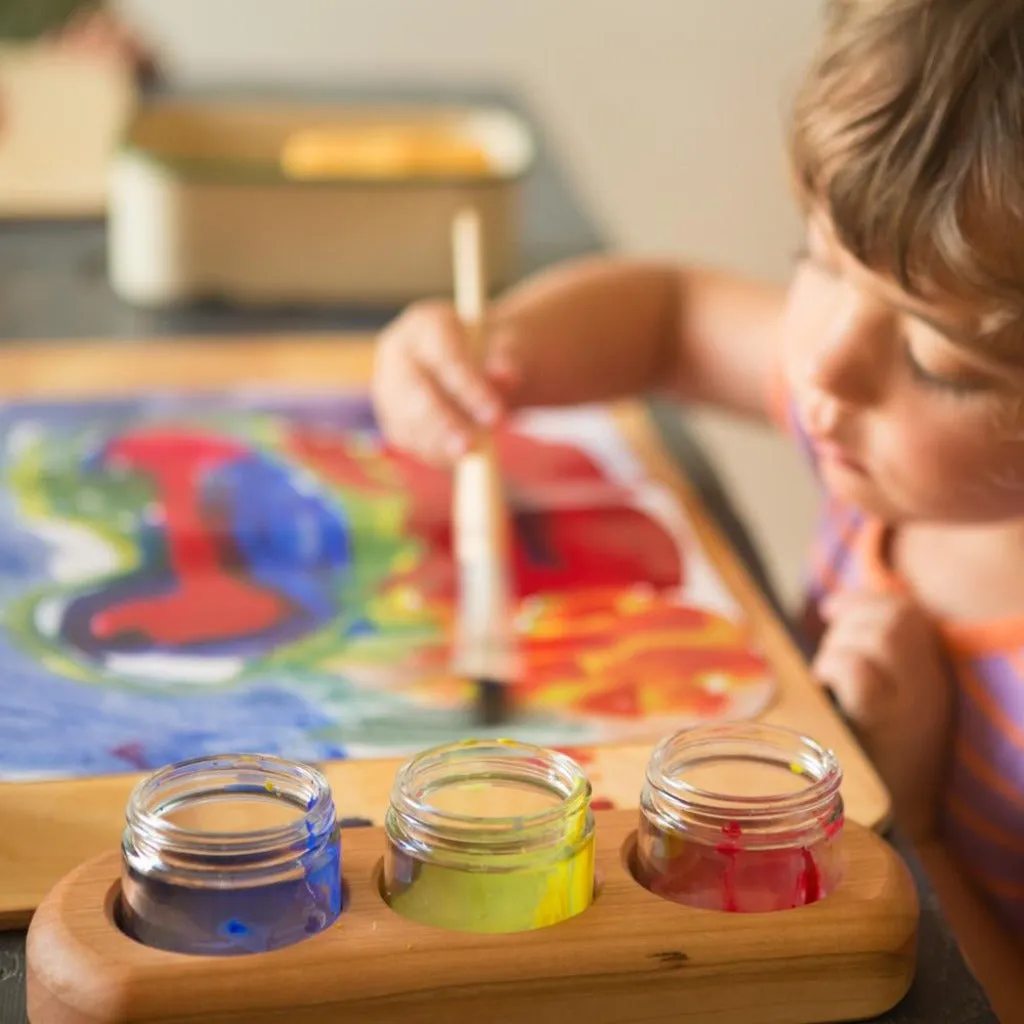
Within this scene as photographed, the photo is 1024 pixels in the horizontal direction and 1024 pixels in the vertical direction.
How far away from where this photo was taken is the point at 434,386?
0.85 metres

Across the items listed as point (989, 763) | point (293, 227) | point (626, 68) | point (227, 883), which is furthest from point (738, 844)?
point (626, 68)

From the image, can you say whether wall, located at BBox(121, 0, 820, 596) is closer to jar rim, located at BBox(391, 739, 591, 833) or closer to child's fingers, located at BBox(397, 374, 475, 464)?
child's fingers, located at BBox(397, 374, 475, 464)

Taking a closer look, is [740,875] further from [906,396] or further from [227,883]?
[906,396]

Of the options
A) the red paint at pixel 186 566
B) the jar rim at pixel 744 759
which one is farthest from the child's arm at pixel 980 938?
the red paint at pixel 186 566

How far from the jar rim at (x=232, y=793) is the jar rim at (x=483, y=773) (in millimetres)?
25

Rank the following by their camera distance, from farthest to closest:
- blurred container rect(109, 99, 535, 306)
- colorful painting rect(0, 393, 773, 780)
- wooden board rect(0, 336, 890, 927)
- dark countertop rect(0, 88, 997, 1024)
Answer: blurred container rect(109, 99, 535, 306) → dark countertop rect(0, 88, 997, 1024) → colorful painting rect(0, 393, 773, 780) → wooden board rect(0, 336, 890, 927)

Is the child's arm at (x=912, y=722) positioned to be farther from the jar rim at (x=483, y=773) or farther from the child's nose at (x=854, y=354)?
the jar rim at (x=483, y=773)

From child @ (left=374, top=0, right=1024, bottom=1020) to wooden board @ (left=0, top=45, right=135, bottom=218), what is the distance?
0.48 m

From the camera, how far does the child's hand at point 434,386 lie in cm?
83

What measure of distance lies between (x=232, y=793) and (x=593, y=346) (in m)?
0.51

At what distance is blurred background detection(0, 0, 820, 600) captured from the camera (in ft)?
7.77

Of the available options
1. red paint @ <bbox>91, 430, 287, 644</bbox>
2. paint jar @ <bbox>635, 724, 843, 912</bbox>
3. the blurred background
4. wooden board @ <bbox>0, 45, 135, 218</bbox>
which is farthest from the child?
the blurred background

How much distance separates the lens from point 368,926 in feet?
1.48

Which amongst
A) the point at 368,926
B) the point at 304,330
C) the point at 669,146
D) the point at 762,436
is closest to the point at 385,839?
the point at 368,926
